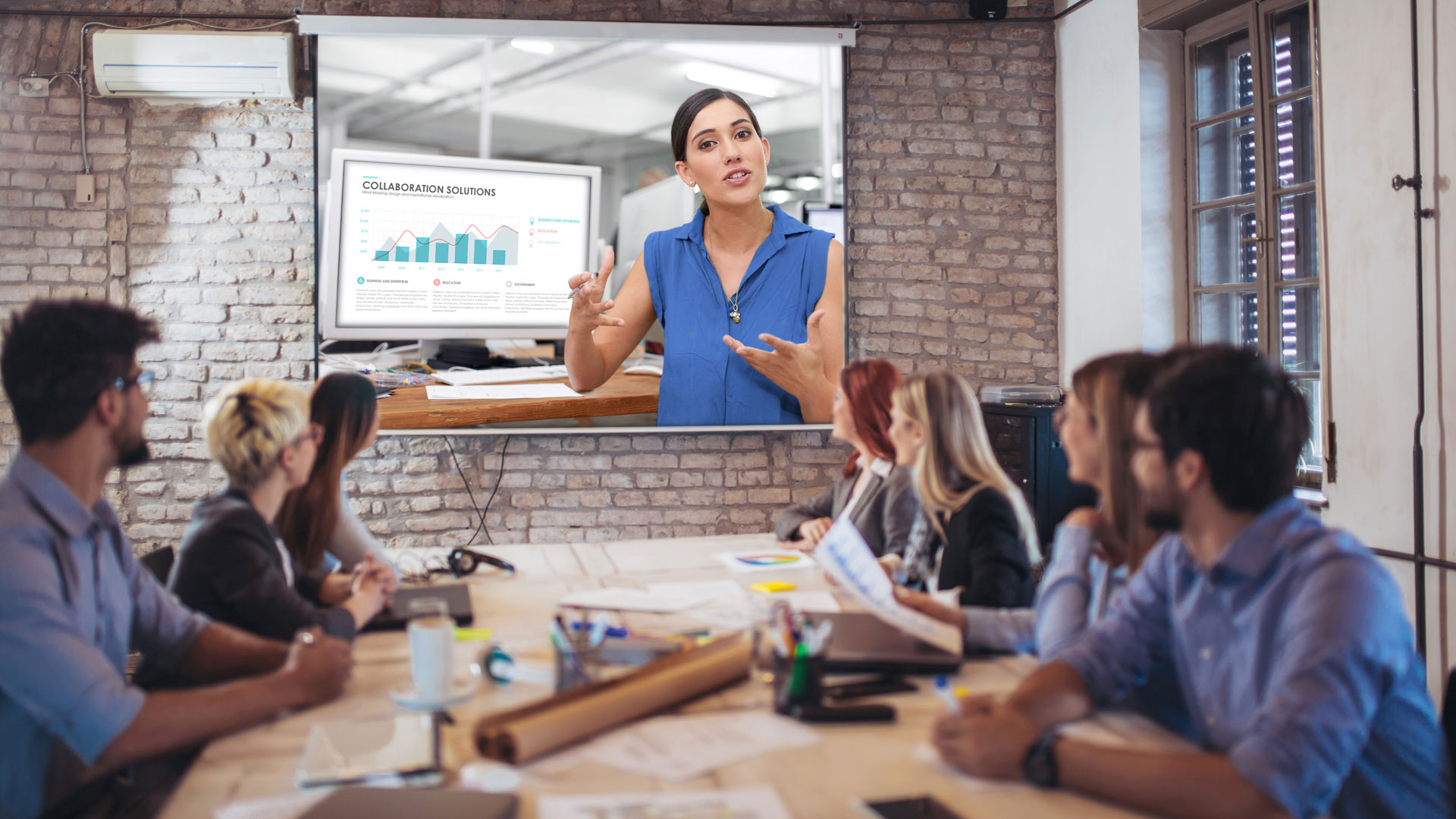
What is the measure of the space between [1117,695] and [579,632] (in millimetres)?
820

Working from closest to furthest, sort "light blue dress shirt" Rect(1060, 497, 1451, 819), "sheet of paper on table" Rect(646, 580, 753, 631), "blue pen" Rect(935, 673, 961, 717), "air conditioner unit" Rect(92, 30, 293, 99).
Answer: "light blue dress shirt" Rect(1060, 497, 1451, 819), "blue pen" Rect(935, 673, 961, 717), "sheet of paper on table" Rect(646, 580, 753, 631), "air conditioner unit" Rect(92, 30, 293, 99)

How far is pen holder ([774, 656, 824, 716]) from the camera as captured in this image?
1365mm

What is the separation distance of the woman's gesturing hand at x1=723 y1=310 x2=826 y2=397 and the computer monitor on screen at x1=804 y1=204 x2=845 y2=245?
0.49 meters

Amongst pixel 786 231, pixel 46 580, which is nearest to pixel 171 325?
pixel 786 231

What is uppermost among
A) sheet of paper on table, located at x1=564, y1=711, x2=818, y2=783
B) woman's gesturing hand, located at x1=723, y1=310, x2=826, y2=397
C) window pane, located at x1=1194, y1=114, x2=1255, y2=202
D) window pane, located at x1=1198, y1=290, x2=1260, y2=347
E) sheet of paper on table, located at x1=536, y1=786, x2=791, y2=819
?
window pane, located at x1=1194, y1=114, x2=1255, y2=202

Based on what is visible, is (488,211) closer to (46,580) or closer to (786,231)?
(786,231)

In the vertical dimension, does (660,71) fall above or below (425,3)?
below

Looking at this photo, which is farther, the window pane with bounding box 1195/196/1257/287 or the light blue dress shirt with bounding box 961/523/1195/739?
the window pane with bounding box 1195/196/1257/287

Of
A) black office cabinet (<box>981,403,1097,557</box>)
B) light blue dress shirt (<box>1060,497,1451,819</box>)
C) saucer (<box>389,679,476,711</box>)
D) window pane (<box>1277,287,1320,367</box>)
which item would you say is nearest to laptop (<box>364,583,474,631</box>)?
saucer (<box>389,679,476,711</box>)

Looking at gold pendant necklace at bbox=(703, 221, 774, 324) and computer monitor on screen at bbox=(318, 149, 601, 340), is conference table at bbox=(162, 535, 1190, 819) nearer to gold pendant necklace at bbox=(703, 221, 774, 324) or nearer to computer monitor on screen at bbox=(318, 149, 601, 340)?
gold pendant necklace at bbox=(703, 221, 774, 324)

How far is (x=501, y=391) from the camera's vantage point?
13.6 ft

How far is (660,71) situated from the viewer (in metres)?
4.25

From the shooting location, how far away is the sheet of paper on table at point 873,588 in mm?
1598

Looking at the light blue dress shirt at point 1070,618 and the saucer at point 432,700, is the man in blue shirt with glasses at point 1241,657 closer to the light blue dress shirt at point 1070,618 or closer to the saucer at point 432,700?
the light blue dress shirt at point 1070,618
